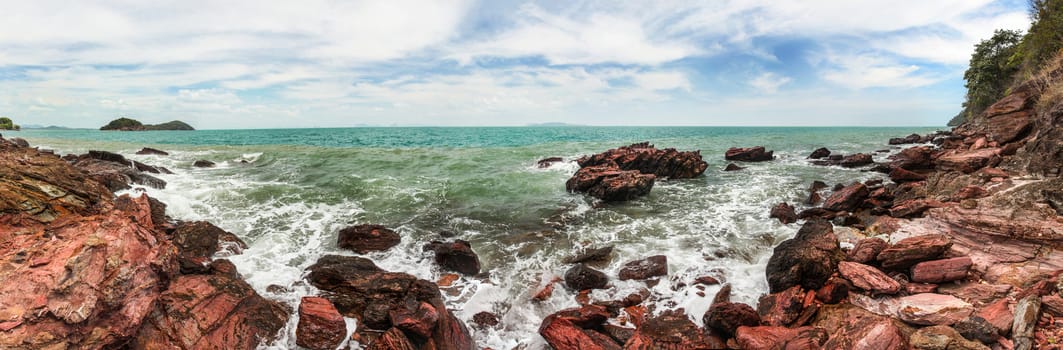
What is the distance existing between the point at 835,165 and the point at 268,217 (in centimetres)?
3241

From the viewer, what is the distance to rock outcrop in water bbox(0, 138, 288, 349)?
5.25m

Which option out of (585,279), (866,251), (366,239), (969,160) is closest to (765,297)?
(866,251)

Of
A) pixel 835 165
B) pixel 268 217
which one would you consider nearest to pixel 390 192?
pixel 268 217

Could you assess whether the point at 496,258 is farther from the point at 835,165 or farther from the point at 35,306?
the point at 835,165

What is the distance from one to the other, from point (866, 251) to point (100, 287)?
1375cm

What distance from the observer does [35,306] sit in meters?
5.18

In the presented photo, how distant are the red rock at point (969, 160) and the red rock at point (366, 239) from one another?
19.8m

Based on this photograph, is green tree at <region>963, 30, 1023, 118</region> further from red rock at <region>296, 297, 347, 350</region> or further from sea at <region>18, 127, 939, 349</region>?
red rock at <region>296, 297, 347, 350</region>

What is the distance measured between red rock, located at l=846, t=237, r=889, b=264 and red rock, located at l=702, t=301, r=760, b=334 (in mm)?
3442

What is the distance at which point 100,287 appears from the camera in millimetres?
5711

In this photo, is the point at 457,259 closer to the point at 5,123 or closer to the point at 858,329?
the point at 858,329

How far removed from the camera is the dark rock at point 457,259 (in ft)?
31.9

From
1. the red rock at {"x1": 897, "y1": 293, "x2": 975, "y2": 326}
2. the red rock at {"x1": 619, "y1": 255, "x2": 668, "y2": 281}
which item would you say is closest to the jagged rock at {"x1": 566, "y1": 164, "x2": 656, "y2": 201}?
the red rock at {"x1": 619, "y1": 255, "x2": 668, "y2": 281}

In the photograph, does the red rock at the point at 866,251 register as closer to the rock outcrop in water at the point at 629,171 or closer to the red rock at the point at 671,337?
the red rock at the point at 671,337
